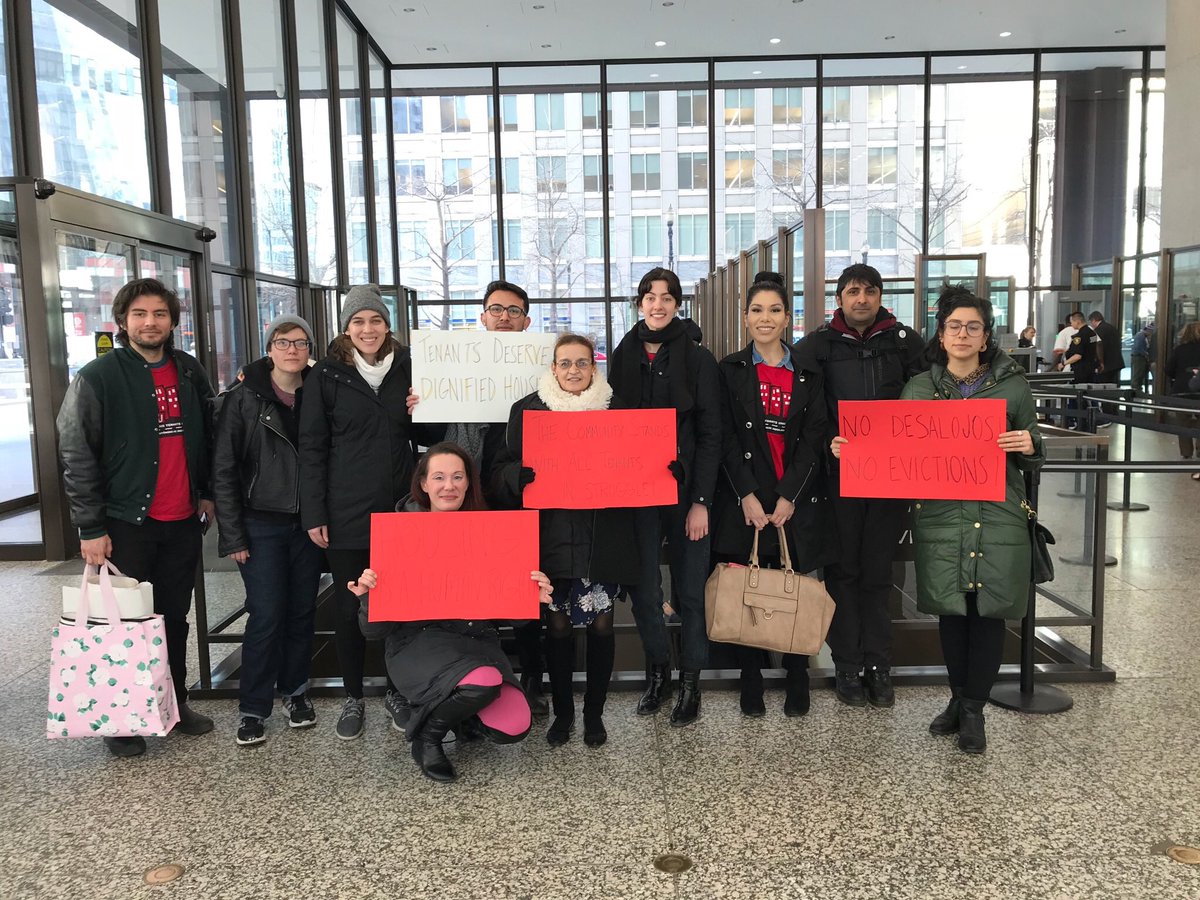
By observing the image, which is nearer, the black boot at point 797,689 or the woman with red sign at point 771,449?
the woman with red sign at point 771,449

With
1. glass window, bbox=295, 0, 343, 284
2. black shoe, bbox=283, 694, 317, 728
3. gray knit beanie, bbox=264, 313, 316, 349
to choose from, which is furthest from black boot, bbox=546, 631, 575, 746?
glass window, bbox=295, 0, 343, 284

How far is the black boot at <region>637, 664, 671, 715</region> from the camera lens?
3.15 metres

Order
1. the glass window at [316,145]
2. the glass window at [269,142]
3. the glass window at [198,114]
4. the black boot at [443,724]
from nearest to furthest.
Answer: the black boot at [443,724] < the glass window at [198,114] < the glass window at [269,142] < the glass window at [316,145]

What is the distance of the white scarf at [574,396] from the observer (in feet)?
9.22

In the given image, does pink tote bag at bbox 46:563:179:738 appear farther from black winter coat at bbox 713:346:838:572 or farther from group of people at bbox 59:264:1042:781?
black winter coat at bbox 713:346:838:572

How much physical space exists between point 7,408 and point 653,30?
9740 mm

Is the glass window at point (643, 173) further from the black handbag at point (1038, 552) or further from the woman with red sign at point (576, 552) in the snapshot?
the black handbag at point (1038, 552)

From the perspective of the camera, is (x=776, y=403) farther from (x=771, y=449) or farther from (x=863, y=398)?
(x=863, y=398)

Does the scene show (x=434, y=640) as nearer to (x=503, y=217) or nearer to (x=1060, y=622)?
(x=1060, y=622)

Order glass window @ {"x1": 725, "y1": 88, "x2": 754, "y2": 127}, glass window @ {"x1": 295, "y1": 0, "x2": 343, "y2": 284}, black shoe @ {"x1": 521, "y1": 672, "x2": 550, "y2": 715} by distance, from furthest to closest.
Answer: glass window @ {"x1": 725, "y1": 88, "x2": 754, "y2": 127}
glass window @ {"x1": 295, "y1": 0, "x2": 343, "y2": 284}
black shoe @ {"x1": 521, "y1": 672, "x2": 550, "y2": 715}

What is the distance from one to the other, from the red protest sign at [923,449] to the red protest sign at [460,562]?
3.75ft

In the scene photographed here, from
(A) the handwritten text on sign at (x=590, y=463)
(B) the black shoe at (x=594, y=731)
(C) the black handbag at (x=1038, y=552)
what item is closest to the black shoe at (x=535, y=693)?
(B) the black shoe at (x=594, y=731)

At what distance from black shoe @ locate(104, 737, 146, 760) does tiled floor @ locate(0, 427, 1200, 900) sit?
2.0 inches

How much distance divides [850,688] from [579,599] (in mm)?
1179
